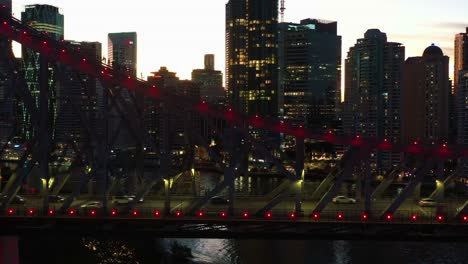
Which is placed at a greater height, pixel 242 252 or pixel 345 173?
pixel 345 173

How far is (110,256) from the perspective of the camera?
3925cm

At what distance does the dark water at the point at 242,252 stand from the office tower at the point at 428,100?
90.6 m

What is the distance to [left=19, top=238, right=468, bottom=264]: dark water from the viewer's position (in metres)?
37.8

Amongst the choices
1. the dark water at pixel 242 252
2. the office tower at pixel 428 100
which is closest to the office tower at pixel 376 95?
the office tower at pixel 428 100

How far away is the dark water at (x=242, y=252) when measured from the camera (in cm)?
3781

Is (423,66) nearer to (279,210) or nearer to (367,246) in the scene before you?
(367,246)

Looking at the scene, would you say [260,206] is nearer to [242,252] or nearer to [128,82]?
[128,82]

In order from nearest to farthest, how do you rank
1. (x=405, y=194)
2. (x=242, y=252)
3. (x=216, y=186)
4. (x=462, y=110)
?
A: (x=405, y=194)
(x=216, y=186)
(x=242, y=252)
(x=462, y=110)

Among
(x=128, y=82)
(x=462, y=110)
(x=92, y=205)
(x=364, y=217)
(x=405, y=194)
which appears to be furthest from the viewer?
(x=462, y=110)

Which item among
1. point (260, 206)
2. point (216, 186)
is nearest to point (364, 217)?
point (260, 206)

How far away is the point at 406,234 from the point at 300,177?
15.4 feet

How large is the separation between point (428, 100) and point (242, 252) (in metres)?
101

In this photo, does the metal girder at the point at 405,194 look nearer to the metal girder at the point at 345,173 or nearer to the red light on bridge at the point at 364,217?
the red light on bridge at the point at 364,217

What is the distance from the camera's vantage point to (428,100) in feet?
435
